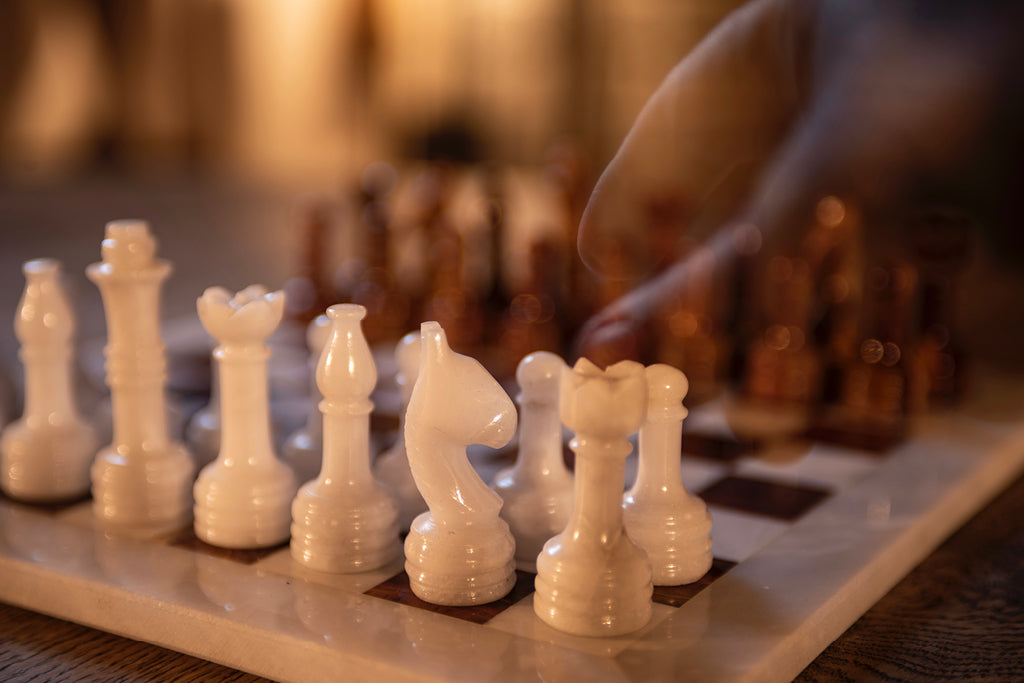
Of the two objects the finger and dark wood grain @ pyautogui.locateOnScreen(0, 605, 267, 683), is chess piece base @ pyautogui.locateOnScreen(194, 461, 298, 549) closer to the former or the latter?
dark wood grain @ pyautogui.locateOnScreen(0, 605, 267, 683)

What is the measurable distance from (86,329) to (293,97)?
4.02m

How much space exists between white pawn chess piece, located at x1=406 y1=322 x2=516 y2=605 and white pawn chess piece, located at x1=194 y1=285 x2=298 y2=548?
0.61 ft

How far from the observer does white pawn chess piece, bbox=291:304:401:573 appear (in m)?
1.01

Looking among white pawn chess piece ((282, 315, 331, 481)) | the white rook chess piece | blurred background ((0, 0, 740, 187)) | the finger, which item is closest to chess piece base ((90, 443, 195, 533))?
the white rook chess piece

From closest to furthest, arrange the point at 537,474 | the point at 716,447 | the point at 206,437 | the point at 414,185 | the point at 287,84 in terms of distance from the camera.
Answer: the point at 537,474 < the point at 206,437 < the point at 716,447 < the point at 414,185 < the point at 287,84

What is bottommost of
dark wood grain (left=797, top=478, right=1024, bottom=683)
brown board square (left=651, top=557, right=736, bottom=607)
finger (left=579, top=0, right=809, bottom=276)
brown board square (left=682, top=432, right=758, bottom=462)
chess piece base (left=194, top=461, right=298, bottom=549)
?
dark wood grain (left=797, top=478, right=1024, bottom=683)

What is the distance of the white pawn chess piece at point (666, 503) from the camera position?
3.26ft

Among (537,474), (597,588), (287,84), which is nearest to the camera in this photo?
(597,588)

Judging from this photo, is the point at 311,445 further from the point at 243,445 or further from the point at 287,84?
the point at 287,84

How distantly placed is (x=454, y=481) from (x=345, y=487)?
135 mm

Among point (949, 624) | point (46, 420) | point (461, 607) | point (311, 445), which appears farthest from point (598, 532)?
point (46, 420)

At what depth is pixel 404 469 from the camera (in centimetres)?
118

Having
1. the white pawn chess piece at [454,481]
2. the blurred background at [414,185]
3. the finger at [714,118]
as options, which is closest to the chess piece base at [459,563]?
the white pawn chess piece at [454,481]

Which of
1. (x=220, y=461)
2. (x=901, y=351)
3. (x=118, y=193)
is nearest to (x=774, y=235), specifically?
(x=901, y=351)
